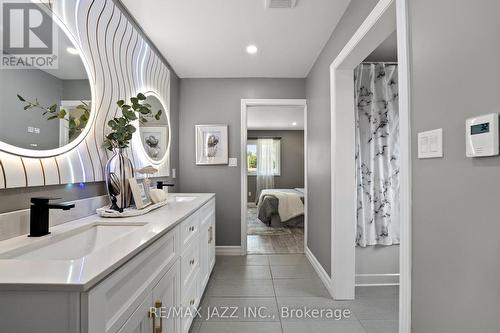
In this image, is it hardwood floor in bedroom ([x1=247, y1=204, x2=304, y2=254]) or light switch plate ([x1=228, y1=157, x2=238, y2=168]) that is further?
hardwood floor in bedroom ([x1=247, y1=204, x2=304, y2=254])

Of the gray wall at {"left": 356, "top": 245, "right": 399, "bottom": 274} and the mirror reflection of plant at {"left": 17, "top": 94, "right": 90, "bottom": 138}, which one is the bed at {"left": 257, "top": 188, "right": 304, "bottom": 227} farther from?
the mirror reflection of plant at {"left": 17, "top": 94, "right": 90, "bottom": 138}

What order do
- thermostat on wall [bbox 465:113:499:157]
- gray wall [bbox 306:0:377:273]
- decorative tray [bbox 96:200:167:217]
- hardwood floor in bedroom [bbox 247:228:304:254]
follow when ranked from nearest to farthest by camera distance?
thermostat on wall [bbox 465:113:499:157], decorative tray [bbox 96:200:167:217], gray wall [bbox 306:0:377:273], hardwood floor in bedroom [bbox 247:228:304:254]

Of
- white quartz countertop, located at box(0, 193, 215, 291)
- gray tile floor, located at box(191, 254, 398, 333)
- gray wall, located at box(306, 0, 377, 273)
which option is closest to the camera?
white quartz countertop, located at box(0, 193, 215, 291)

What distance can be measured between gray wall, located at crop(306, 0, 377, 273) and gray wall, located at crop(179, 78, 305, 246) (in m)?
0.60

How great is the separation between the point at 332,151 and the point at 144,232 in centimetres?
179

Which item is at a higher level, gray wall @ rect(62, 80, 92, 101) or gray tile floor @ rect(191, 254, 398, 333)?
gray wall @ rect(62, 80, 92, 101)

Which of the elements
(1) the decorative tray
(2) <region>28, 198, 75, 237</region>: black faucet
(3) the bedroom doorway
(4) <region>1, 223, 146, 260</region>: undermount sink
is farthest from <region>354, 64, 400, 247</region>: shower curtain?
(2) <region>28, 198, 75, 237</region>: black faucet

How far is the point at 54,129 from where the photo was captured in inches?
50.1

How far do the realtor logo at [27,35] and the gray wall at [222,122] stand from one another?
88.1 inches

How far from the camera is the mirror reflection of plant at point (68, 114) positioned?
115cm

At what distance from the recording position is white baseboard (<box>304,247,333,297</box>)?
242 centimetres

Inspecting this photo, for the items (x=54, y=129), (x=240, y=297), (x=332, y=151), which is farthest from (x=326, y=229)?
(x=54, y=129)

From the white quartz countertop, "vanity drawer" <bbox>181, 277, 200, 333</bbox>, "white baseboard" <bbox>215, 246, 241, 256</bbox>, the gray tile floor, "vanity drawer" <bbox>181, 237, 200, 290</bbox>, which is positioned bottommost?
the gray tile floor

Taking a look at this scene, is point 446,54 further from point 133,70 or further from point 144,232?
point 133,70
